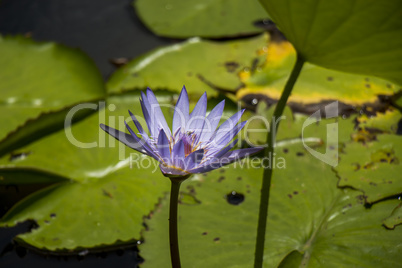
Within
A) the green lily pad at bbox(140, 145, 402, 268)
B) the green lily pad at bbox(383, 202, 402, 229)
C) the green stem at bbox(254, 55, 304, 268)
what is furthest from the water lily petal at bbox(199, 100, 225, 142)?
the green lily pad at bbox(383, 202, 402, 229)

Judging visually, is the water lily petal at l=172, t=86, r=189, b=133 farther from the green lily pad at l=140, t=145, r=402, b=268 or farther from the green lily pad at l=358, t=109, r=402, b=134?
the green lily pad at l=358, t=109, r=402, b=134

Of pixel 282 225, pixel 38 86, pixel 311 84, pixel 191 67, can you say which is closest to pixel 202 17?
pixel 191 67

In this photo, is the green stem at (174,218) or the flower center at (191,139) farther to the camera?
the flower center at (191,139)

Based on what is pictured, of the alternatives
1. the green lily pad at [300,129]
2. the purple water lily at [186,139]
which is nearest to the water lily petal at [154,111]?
the purple water lily at [186,139]

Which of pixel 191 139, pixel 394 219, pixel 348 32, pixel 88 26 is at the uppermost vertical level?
pixel 348 32

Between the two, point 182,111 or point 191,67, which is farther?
point 191,67

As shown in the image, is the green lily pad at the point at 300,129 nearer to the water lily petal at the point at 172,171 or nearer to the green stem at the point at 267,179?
the green stem at the point at 267,179

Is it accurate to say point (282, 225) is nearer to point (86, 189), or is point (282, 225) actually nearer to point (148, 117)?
point (148, 117)

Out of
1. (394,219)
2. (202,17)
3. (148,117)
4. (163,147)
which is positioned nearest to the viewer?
(163,147)
